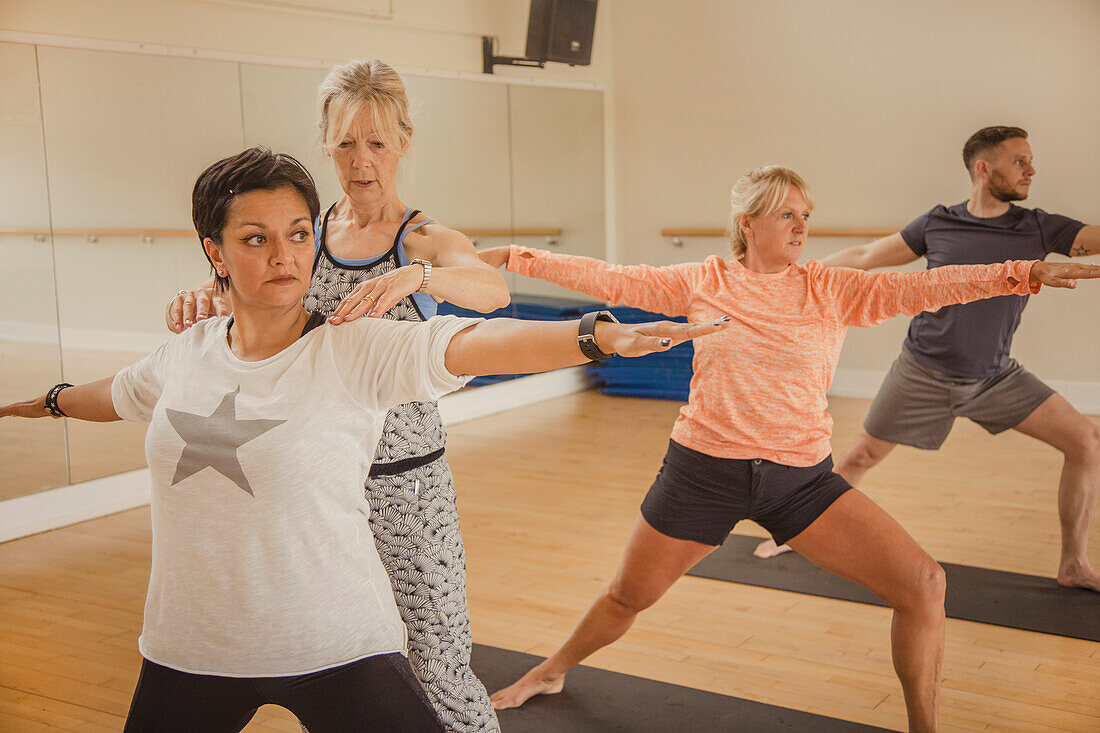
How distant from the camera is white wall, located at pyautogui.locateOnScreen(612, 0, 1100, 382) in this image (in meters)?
5.99

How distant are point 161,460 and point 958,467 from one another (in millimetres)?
4508

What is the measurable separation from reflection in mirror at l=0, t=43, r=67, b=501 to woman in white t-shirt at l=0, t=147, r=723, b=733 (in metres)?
3.22

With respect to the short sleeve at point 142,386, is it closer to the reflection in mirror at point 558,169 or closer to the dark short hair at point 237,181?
the dark short hair at point 237,181

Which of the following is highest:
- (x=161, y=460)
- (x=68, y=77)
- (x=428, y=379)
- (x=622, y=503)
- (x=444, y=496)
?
(x=68, y=77)

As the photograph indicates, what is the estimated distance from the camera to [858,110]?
6684 mm

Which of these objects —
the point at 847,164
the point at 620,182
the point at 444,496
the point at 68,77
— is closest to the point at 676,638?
the point at 444,496

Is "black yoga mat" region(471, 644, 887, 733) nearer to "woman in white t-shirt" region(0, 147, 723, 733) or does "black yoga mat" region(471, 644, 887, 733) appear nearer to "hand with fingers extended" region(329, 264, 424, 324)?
"woman in white t-shirt" region(0, 147, 723, 733)

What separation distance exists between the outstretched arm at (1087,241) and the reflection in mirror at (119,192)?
12.1ft

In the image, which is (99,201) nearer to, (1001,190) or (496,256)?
Answer: (496,256)

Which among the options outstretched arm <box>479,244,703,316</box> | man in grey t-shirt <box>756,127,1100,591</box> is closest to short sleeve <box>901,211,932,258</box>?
man in grey t-shirt <box>756,127,1100,591</box>

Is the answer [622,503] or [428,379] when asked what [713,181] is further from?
[428,379]

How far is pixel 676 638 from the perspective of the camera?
3111 millimetres

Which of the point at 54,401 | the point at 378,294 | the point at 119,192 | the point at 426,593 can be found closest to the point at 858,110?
the point at 119,192

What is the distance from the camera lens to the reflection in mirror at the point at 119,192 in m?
4.34
